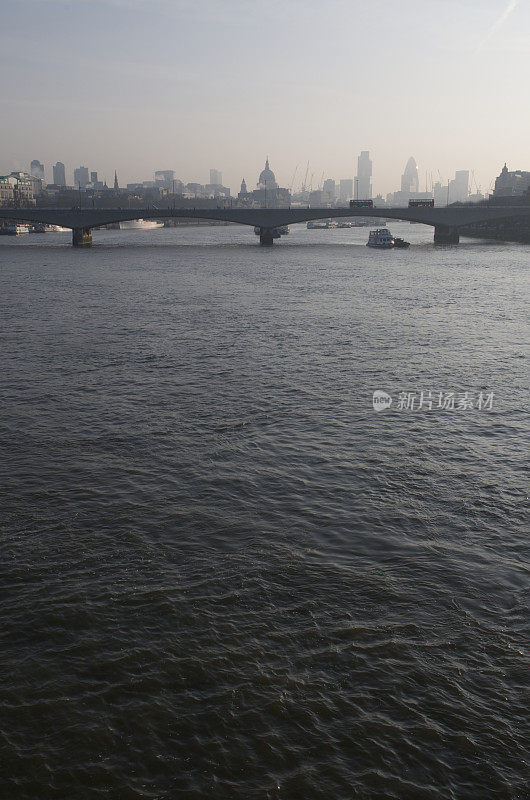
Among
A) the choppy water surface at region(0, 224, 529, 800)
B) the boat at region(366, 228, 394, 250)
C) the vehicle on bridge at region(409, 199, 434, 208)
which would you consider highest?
the vehicle on bridge at region(409, 199, 434, 208)

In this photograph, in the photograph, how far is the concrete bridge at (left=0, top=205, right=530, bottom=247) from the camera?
117812mm

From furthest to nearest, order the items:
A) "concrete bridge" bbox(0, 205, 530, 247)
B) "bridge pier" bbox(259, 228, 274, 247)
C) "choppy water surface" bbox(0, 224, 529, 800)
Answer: "bridge pier" bbox(259, 228, 274, 247), "concrete bridge" bbox(0, 205, 530, 247), "choppy water surface" bbox(0, 224, 529, 800)

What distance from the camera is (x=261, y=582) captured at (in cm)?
1234

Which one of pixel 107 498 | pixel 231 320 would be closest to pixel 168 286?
pixel 231 320

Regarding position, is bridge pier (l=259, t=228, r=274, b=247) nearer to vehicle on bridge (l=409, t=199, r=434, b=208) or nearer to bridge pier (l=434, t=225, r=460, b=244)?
vehicle on bridge (l=409, t=199, r=434, b=208)

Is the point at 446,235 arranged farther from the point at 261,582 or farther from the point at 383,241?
the point at 261,582

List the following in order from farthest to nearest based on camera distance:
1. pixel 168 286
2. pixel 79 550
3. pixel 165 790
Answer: pixel 168 286 < pixel 79 550 < pixel 165 790

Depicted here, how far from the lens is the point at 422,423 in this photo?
2105cm

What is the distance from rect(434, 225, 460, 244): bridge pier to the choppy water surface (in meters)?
108

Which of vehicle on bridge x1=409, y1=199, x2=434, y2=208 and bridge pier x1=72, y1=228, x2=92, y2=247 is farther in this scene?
vehicle on bridge x1=409, y1=199, x2=434, y2=208

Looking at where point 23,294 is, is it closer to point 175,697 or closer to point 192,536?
point 192,536

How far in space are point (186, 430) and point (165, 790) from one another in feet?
41.2

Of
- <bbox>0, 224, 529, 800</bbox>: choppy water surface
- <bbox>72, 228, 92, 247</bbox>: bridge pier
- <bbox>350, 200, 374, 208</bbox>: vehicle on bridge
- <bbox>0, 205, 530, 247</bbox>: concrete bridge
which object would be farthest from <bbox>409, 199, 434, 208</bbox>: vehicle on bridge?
<bbox>0, 224, 529, 800</bbox>: choppy water surface

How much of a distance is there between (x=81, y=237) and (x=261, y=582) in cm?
11830
